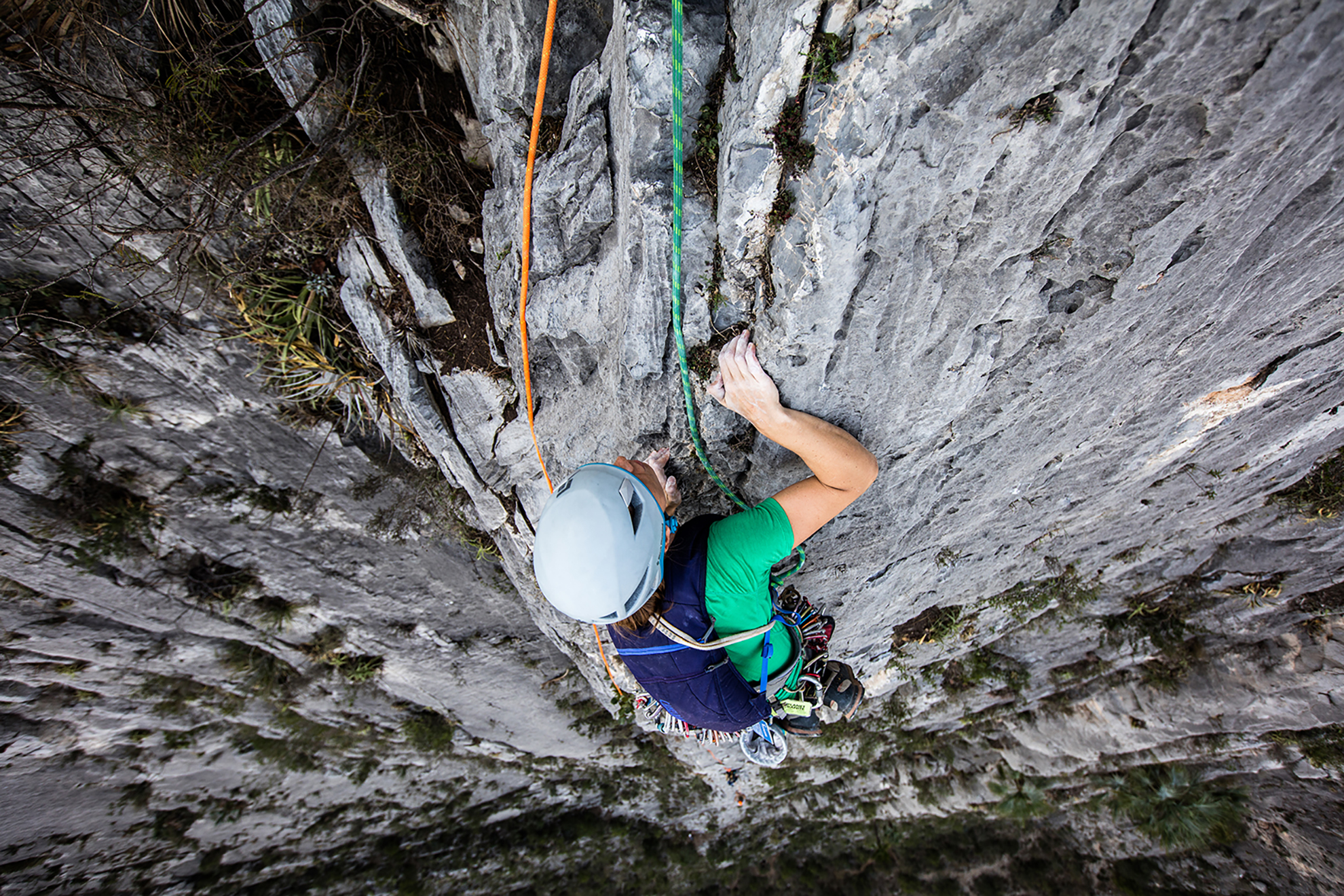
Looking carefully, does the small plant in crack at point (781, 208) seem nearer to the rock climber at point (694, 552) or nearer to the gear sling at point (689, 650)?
the rock climber at point (694, 552)

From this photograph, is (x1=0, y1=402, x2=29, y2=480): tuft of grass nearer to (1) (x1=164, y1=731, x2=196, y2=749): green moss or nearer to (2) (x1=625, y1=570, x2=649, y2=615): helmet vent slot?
(1) (x1=164, y1=731, x2=196, y2=749): green moss

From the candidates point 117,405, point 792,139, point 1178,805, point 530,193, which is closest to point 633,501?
point 792,139

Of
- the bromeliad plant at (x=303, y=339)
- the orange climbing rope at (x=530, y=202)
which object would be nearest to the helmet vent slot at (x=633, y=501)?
the orange climbing rope at (x=530, y=202)

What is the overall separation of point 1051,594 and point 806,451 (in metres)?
3.95

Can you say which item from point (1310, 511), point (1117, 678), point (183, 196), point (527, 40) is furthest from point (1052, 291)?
point (1117, 678)

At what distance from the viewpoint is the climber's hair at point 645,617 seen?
223 centimetres

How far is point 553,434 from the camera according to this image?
10.8ft

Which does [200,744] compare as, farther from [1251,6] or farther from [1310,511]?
[1310,511]

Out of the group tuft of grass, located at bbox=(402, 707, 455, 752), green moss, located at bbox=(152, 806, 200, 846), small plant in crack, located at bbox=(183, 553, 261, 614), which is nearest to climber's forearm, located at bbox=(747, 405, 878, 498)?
small plant in crack, located at bbox=(183, 553, 261, 614)

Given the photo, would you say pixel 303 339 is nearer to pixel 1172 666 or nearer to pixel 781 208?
pixel 781 208

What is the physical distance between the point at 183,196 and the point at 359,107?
1.16 metres

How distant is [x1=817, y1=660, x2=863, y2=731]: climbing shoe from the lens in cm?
358

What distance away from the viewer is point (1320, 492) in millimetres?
3652

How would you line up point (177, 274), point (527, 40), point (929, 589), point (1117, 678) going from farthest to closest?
point (1117, 678)
point (929, 589)
point (177, 274)
point (527, 40)
